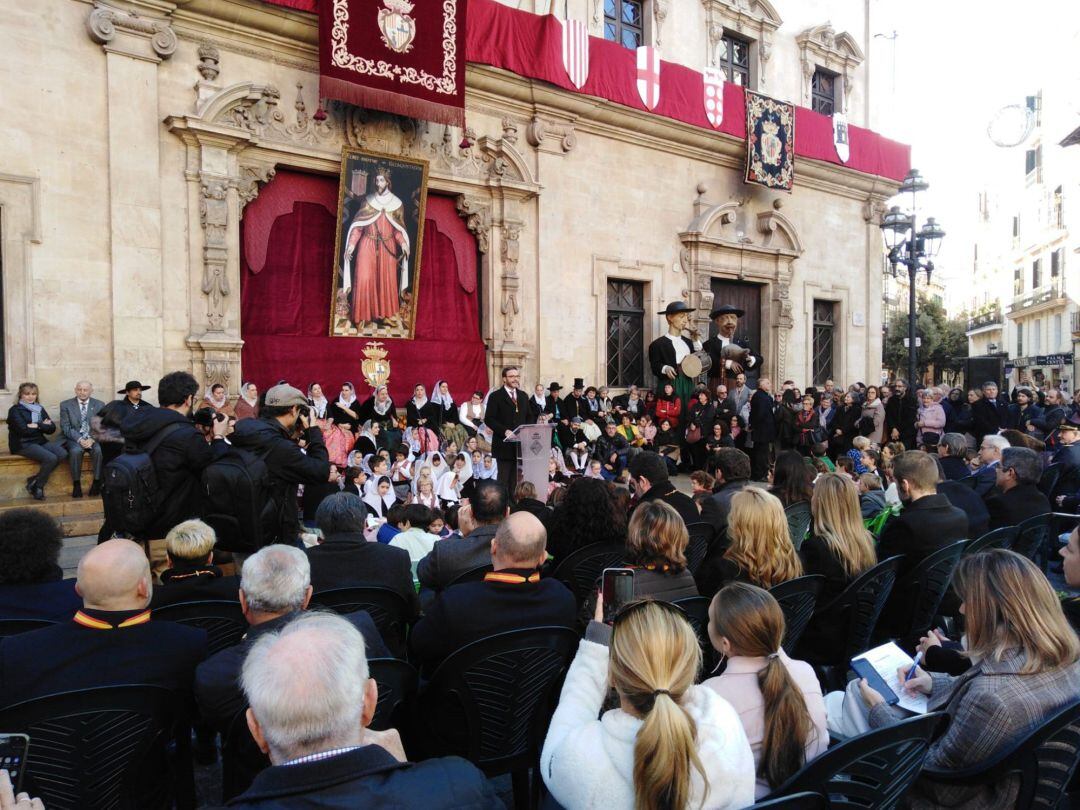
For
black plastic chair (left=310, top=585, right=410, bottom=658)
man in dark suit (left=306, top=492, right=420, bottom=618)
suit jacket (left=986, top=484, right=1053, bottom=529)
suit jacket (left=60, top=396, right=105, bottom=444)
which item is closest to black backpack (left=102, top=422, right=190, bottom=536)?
man in dark suit (left=306, top=492, right=420, bottom=618)

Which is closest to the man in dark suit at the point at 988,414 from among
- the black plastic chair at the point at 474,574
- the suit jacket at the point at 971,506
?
the suit jacket at the point at 971,506

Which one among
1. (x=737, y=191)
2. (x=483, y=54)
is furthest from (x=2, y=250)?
(x=737, y=191)

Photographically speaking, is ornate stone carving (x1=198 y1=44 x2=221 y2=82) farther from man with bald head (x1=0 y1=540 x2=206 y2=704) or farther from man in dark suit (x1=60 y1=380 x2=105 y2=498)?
man with bald head (x1=0 y1=540 x2=206 y2=704)

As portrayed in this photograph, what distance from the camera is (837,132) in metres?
19.1

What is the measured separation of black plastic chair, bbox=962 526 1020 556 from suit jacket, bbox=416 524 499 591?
9.18 feet

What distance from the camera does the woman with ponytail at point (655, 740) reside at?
180 centimetres

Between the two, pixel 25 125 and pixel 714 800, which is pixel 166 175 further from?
pixel 714 800

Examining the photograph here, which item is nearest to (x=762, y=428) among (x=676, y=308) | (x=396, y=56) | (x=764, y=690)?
(x=676, y=308)

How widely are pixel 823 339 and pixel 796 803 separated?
1966 centimetres

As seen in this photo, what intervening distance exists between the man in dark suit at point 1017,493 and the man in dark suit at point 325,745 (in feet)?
17.8

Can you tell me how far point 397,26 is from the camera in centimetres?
1149

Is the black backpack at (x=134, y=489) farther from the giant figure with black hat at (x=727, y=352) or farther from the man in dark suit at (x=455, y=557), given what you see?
the giant figure with black hat at (x=727, y=352)

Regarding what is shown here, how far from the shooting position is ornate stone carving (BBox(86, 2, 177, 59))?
9703 mm

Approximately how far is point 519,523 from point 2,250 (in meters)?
9.01
